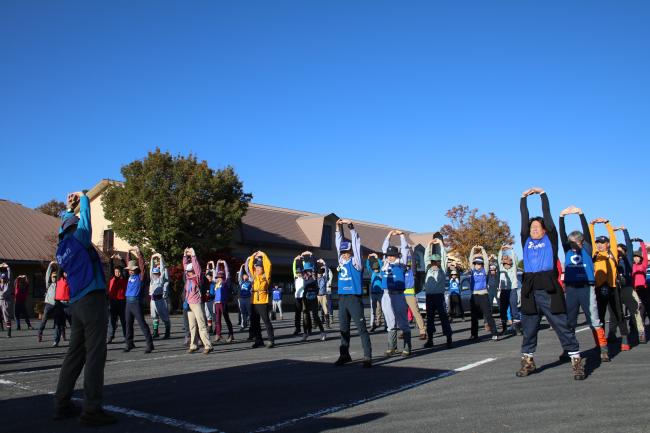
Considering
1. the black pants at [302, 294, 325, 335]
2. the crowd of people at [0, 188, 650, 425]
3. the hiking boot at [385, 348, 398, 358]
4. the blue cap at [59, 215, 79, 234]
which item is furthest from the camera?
the black pants at [302, 294, 325, 335]

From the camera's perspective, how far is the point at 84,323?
221 inches

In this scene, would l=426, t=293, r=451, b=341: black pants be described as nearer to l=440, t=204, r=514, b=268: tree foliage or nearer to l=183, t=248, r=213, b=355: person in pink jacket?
l=183, t=248, r=213, b=355: person in pink jacket

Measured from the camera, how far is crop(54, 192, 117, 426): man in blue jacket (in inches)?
213

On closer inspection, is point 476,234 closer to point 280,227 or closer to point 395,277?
point 280,227

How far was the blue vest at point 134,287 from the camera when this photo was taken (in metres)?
12.1

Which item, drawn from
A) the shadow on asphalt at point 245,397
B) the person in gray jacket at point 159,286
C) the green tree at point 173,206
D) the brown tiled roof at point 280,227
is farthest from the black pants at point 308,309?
the brown tiled roof at point 280,227

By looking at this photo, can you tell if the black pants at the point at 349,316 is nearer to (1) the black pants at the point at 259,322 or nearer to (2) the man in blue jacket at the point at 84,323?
(1) the black pants at the point at 259,322

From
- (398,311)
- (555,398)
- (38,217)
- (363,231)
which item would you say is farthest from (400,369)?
(363,231)

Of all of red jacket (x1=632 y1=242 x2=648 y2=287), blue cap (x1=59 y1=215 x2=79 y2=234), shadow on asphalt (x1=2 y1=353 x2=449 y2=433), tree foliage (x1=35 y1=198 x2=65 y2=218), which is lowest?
shadow on asphalt (x1=2 y1=353 x2=449 y2=433)

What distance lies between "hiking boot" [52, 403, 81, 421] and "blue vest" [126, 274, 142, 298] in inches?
259

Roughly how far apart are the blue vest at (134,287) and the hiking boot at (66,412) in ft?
21.6

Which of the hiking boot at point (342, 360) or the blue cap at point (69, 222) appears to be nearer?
the blue cap at point (69, 222)

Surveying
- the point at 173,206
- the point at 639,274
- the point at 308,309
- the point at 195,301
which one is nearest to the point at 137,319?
the point at 195,301

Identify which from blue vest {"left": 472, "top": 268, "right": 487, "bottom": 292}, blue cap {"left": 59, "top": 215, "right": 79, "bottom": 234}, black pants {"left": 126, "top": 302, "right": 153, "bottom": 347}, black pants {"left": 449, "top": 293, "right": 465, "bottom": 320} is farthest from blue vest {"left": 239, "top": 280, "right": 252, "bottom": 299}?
blue cap {"left": 59, "top": 215, "right": 79, "bottom": 234}
